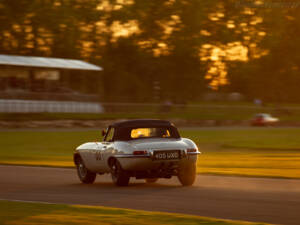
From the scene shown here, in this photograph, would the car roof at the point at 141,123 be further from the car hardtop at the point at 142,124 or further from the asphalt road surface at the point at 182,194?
the asphalt road surface at the point at 182,194

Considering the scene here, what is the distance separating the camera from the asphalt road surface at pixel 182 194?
421 inches

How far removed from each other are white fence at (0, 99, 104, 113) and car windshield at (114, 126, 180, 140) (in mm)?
43748

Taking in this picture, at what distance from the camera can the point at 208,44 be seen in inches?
2655

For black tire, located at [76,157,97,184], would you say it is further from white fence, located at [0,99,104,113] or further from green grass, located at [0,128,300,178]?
white fence, located at [0,99,104,113]

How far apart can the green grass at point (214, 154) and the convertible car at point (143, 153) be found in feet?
13.4

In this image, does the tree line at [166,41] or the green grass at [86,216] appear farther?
the tree line at [166,41]

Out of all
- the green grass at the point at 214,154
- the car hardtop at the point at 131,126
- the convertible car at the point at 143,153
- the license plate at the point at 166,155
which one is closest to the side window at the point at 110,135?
the convertible car at the point at 143,153

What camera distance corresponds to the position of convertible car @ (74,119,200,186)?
1435cm

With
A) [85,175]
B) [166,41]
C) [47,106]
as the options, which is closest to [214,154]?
[85,175]

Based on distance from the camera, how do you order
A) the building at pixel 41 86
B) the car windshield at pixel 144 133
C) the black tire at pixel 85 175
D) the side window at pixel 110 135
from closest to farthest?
the car windshield at pixel 144 133, the side window at pixel 110 135, the black tire at pixel 85 175, the building at pixel 41 86

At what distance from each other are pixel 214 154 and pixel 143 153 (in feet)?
49.8

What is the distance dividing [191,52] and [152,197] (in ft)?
191

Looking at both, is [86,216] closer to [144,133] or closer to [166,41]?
[144,133]

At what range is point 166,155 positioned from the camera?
14.4 meters
